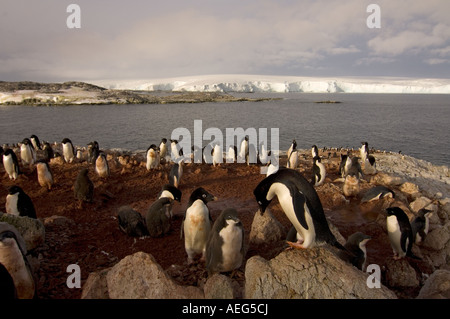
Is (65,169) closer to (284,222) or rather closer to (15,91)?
(284,222)

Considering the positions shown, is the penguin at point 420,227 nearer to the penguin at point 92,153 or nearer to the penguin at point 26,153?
the penguin at point 92,153

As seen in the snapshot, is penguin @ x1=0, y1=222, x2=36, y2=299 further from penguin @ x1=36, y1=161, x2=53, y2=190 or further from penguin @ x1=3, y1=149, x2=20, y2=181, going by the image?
penguin @ x1=3, y1=149, x2=20, y2=181

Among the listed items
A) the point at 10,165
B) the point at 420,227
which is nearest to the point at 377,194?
the point at 420,227

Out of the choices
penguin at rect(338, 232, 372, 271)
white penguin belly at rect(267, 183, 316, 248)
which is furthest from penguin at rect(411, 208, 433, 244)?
white penguin belly at rect(267, 183, 316, 248)

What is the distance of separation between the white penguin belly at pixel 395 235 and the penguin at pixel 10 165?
1382 cm

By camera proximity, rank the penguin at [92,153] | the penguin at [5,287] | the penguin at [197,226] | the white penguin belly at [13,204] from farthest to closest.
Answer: the penguin at [92,153] < the white penguin belly at [13,204] < the penguin at [197,226] < the penguin at [5,287]

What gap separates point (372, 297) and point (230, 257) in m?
2.22

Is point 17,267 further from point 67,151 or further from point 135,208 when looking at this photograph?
point 67,151

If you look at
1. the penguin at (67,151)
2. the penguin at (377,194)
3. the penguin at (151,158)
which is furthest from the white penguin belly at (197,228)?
the penguin at (67,151)

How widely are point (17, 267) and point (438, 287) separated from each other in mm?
5920

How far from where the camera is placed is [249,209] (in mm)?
10070

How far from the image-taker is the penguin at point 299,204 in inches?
171
